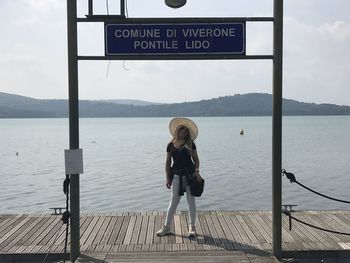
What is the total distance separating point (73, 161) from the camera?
21.0ft

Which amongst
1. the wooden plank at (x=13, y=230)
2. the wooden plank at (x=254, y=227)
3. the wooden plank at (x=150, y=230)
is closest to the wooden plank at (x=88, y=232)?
the wooden plank at (x=150, y=230)

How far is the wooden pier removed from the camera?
680 cm

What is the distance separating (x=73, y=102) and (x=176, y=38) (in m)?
1.57

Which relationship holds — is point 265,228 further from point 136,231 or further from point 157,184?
point 157,184

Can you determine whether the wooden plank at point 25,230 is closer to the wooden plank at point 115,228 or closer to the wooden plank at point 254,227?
the wooden plank at point 115,228

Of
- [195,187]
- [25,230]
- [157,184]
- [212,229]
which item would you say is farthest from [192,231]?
[157,184]

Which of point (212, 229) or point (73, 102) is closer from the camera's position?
point (73, 102)

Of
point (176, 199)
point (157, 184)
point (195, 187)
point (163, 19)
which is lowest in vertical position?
point (157, 184)

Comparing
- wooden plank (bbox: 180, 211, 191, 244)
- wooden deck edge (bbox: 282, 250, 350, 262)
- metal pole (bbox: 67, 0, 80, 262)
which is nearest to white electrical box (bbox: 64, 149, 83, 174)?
metal pole (bbox: 67, 0, 80, 262)

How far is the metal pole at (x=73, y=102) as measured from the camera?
642 cm

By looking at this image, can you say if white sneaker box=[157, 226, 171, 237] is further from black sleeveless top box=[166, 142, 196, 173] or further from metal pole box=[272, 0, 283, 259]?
metal pole box=[272, 0, 283, 259]

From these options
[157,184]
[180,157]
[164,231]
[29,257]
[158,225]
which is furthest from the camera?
[157,184]

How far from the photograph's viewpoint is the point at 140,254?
6.60m

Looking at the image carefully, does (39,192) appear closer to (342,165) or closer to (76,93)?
(76,93)
